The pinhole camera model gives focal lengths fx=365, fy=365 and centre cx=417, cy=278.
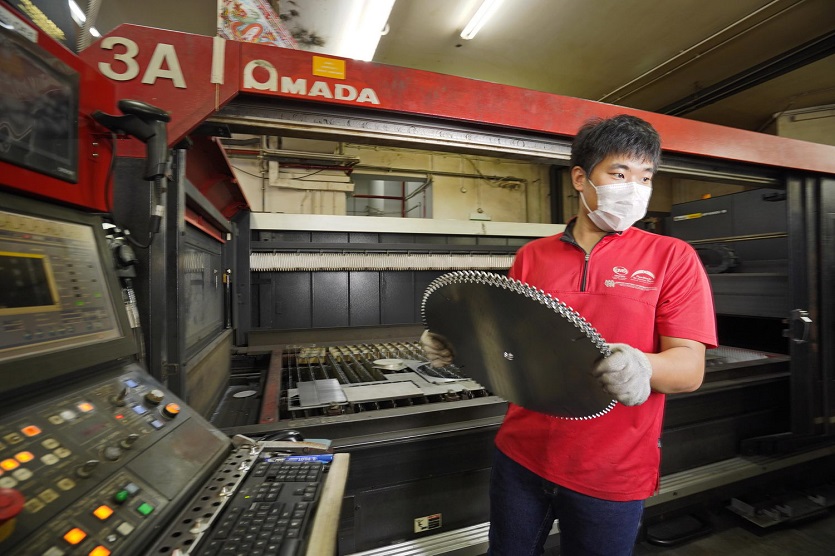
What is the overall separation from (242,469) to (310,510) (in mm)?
231

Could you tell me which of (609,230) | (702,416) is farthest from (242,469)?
(702,416)

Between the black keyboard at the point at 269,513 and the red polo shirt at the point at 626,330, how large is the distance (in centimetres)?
60

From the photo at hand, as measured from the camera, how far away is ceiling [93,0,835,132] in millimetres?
3141

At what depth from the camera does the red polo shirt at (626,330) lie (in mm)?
878

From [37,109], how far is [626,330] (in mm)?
1269

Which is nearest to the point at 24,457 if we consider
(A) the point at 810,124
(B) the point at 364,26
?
(B) the point at 364,26

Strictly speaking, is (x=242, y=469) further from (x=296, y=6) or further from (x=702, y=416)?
(x=296, y=6)

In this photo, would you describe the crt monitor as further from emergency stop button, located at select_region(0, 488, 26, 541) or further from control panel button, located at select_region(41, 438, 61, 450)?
emergency stop button, located at select_region(0, 488, 26, 541)

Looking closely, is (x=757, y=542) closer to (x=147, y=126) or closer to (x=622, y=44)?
(x=147, y=126)

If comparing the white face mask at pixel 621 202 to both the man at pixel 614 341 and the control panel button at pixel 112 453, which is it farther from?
the control panel button at pixel 112 453

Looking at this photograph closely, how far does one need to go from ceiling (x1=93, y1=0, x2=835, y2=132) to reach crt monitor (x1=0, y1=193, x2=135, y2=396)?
226 cm

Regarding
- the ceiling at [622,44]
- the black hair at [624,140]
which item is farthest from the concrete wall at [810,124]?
the black hair at [624,140]

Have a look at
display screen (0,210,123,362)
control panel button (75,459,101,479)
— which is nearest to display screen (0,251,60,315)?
display screen (0,210,123,362)

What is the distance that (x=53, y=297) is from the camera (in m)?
0.65
